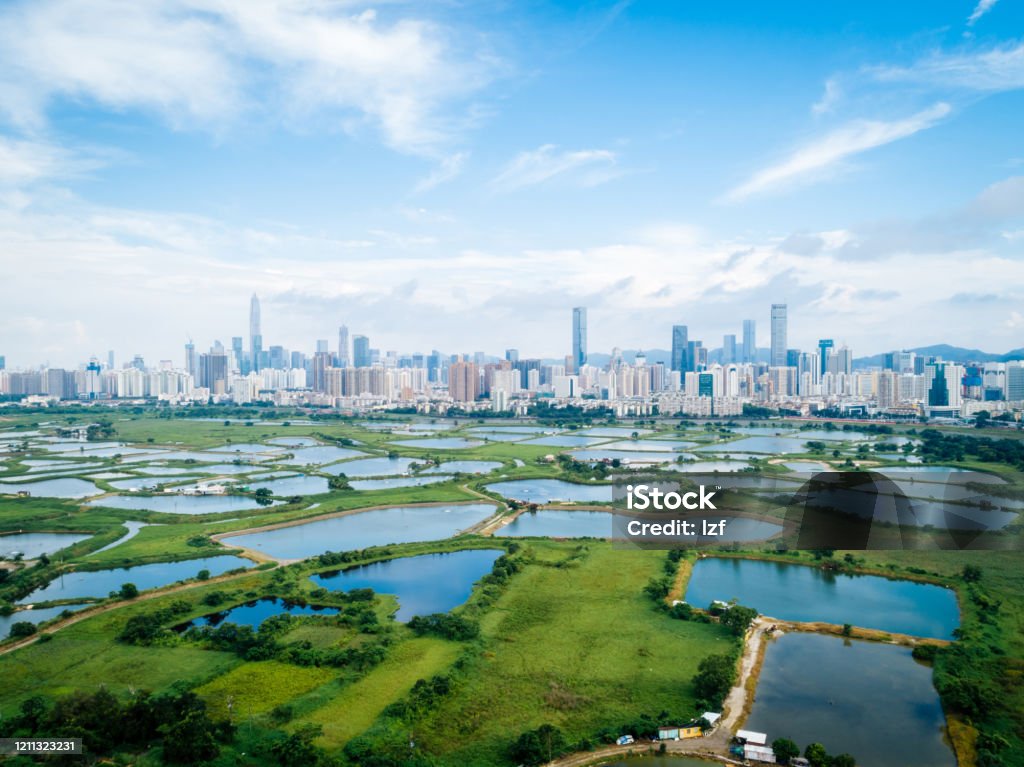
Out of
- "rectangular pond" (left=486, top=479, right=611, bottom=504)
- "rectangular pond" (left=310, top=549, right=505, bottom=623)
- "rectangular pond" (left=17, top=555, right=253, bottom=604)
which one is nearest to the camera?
"rectangular pond" (left=310, top=549, right=505, bottom=623)

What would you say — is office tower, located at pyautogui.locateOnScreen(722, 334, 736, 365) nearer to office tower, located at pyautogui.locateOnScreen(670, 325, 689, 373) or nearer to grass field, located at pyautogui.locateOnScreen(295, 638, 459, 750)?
office tower, located at pyautogui.locateOnScreen(670, 325, 689, 373)

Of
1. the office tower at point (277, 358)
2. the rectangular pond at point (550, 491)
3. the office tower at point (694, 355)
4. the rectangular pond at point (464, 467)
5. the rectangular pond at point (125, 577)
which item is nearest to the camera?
the rectangular pond at point (125, 577)

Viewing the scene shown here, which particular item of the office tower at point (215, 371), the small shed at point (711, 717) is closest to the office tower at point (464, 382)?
the office tower at point (215, 371)

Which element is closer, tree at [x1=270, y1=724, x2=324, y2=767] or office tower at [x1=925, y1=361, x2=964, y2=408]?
tree at [x1=270, y1=724, x2=324, y2=767]

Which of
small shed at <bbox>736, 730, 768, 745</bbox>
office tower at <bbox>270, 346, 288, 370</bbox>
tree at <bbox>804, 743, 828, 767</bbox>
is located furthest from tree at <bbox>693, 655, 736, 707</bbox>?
office tower at <bbox>270, 346, 288, 370</bbox>

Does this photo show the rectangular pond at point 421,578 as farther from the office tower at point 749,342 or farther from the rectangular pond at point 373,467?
the office tower at point 749,342

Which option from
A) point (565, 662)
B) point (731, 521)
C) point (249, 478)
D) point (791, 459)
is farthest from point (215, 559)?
point (791, 459)
